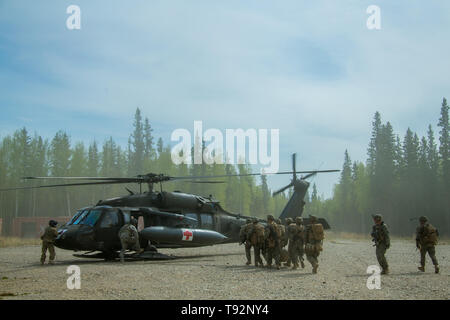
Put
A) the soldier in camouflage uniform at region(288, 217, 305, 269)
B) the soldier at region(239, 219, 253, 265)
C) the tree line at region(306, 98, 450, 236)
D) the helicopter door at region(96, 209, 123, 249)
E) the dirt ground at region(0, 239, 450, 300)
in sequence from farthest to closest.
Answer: the tree line at region(306, 98, 450, 236) → the helicopter door at region(96, 209, 123, 249) → the soldier at region(239, 219, 253, 265) → the soldier in camouflage uniform at region(288, 217, 305, 269) → the dirt ground at region(0, 239, 450, 300)

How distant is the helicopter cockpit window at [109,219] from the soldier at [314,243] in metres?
7.27

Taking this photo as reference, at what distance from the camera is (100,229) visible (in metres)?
16.0

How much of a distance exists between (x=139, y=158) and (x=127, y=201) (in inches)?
2339

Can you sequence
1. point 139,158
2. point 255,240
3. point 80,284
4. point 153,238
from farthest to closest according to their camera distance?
point 139,158 → point 153,238 → point 255,240 → point 80,284

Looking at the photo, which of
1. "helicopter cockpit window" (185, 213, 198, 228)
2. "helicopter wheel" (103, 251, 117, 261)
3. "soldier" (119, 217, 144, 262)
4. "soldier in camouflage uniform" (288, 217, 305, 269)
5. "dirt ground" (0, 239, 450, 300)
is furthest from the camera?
"helicopter cockpit window" (185, 213, 198, 228)

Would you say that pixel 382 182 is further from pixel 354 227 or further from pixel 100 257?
pixel 100 257

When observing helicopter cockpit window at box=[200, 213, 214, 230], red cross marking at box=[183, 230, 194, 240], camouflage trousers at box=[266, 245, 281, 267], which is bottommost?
camouflage trousers at box=[266, 245, 281, 267]

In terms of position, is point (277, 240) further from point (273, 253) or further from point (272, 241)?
point (273, 253)

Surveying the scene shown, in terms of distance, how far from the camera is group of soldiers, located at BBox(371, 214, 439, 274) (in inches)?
518

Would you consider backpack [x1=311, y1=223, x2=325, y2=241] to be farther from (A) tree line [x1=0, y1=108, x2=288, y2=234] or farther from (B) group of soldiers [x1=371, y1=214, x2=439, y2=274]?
(A) tree line [x1=0, y1=108, x2=288, y2=234]

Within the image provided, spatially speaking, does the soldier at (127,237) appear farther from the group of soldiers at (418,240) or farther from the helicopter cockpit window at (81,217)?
the group of soldiers at (418,240)

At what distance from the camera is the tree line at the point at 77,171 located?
200 ft

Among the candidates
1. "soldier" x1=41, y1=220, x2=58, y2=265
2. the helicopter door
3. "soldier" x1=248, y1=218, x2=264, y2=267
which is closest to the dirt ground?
"soldier" x1=248, y1=218, x2=264, y2=267
